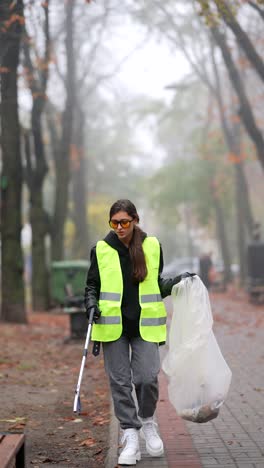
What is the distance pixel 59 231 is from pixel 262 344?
13.4 meters

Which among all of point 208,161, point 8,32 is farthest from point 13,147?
point 208,161

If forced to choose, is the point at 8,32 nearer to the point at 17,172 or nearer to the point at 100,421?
the point at 17,172

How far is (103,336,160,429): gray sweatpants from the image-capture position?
6.34 meters

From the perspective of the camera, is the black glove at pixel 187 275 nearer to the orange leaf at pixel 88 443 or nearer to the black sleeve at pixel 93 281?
the black sleeve at pixel 93 281

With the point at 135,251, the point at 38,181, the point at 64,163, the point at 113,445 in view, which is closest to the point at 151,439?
the point at 113,445

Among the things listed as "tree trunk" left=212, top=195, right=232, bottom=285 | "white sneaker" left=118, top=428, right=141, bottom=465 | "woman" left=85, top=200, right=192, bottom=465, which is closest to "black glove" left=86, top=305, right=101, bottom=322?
"woman" left=85, top=200, right=192, bottom=465

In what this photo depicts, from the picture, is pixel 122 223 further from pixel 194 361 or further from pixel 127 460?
pixel 127 460

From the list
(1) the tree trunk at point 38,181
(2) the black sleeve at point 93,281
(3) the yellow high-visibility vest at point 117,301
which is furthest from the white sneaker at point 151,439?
(1) the tree trunk at point 38,181

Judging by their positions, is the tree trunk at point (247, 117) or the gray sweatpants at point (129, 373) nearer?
the gray sweatpants at point (129, 373)

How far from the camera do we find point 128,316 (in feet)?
20.8

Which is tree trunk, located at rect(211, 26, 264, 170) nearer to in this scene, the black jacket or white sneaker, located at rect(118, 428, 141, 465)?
the black jacket

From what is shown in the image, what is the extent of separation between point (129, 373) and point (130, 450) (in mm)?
531

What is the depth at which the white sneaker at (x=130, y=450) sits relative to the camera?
20.3ft

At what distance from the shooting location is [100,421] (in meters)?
8.47
